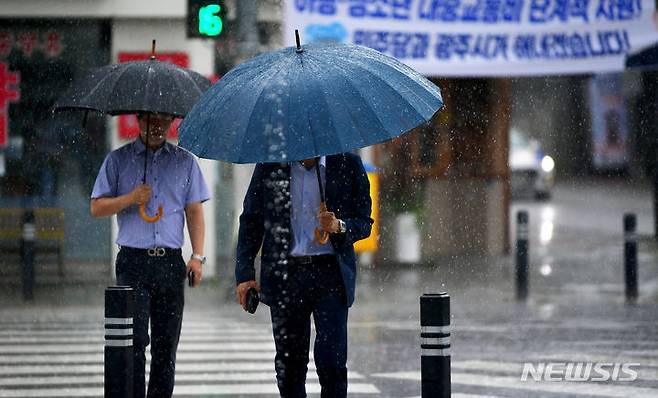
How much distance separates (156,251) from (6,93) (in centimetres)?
1329

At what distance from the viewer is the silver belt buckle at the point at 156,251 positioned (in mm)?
7676

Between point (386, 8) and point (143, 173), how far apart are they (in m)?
10.8

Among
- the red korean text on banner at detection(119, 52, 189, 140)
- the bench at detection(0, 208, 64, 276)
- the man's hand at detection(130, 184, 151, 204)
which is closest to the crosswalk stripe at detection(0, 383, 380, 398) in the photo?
the man's hand at detection(130, 184, 151, 204)

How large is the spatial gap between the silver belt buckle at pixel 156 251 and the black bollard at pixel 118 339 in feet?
3.30

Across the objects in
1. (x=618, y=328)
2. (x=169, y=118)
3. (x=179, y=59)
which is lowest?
(x=618, y=328)

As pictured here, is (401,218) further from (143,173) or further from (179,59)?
(143,173)

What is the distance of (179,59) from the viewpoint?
19.7 m

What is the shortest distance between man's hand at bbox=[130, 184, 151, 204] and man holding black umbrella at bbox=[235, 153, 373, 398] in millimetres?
959

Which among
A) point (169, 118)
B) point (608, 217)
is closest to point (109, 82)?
point (169, 118)

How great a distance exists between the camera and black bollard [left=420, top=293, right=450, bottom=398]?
6.50 metres

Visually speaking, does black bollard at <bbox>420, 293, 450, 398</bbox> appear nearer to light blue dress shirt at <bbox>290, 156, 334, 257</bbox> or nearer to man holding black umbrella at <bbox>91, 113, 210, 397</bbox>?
light blue dress shirt at <bbox>290, 156, 334, 257</bbox>

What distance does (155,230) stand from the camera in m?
7.72

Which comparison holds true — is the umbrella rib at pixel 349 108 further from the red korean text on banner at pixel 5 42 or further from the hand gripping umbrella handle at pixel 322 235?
the red korean text on banner at pixel 5 42

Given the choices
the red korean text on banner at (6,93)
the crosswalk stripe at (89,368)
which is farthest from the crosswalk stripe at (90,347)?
the red korean text on banner at (6,93)
